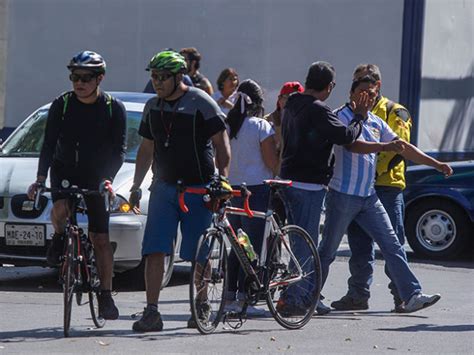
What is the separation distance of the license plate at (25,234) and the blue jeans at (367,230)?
234 centimetres

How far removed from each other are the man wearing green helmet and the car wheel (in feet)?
18.8

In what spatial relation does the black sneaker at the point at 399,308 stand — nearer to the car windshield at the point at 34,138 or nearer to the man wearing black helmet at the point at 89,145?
the man wearing black helmet at the point at 89,145

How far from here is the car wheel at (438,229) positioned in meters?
15.1

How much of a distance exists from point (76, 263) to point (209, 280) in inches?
34.8

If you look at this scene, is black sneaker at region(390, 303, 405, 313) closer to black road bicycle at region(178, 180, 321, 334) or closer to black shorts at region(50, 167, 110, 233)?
black road bicycle at region(178, 180, 321, 334)

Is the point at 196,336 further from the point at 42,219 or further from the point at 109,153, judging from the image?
the point at 42,219

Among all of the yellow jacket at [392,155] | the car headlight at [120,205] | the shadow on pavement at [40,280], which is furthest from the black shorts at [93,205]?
the yellow jacket at [392,155]

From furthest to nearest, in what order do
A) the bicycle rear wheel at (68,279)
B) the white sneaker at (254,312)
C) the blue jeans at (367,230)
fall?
the blue jeans at (367,230) < the white sneaker at (254,312) < the bicycle rear wheel at (68,279)

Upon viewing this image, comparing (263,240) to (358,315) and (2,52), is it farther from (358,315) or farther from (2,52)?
(2,52)

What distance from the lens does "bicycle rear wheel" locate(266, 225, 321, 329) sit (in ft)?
33.2

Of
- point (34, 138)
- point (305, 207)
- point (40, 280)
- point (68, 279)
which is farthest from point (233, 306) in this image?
point (34, 138)

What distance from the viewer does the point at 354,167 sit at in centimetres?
1081

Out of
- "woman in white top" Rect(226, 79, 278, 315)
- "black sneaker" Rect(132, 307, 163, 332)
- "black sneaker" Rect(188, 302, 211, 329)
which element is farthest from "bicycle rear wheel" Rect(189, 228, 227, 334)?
"woman in white top" Rect(226, 79, 278, 315)

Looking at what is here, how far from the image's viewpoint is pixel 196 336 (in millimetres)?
9555
